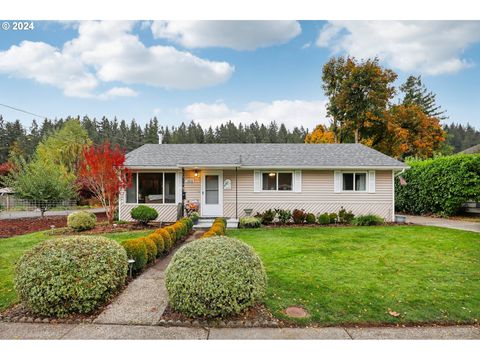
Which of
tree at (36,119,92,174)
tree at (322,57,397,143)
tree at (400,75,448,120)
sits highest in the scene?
tree at (400,75,448,120)

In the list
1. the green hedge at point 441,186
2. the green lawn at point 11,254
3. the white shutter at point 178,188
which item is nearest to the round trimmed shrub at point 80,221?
the green lawn at point 11,254

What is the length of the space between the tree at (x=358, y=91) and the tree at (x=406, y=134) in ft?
4.93

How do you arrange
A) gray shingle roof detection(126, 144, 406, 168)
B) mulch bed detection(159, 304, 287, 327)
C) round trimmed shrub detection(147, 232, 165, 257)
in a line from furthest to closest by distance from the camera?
gray shingle roof detection(126, 144, 406, 168)
round trimmed shrub detection(147, 232, 165, 257)
mulch bed detection(159, 304, 287, 327)

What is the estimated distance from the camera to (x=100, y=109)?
51.1 feet

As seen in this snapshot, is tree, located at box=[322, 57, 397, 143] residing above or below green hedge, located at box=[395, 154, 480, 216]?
above

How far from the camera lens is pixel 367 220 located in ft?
39.3

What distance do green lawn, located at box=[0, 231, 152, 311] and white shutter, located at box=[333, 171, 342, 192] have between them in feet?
27.3

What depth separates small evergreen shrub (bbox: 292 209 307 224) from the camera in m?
12.2

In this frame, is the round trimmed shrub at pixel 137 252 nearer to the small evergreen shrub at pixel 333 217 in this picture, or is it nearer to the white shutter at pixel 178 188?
the white shutter at pixel 178 188

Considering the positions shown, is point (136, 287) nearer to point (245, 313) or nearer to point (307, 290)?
point (245, 313)

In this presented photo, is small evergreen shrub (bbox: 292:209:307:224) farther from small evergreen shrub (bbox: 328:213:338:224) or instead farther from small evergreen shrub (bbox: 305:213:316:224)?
small evergreen shrub (bbox: 328:213:338:224)

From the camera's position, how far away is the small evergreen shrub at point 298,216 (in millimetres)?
12242

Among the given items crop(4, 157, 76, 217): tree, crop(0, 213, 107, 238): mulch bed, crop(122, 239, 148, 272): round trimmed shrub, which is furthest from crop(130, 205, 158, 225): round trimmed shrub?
crop(4, 157, 76, 217): tree
